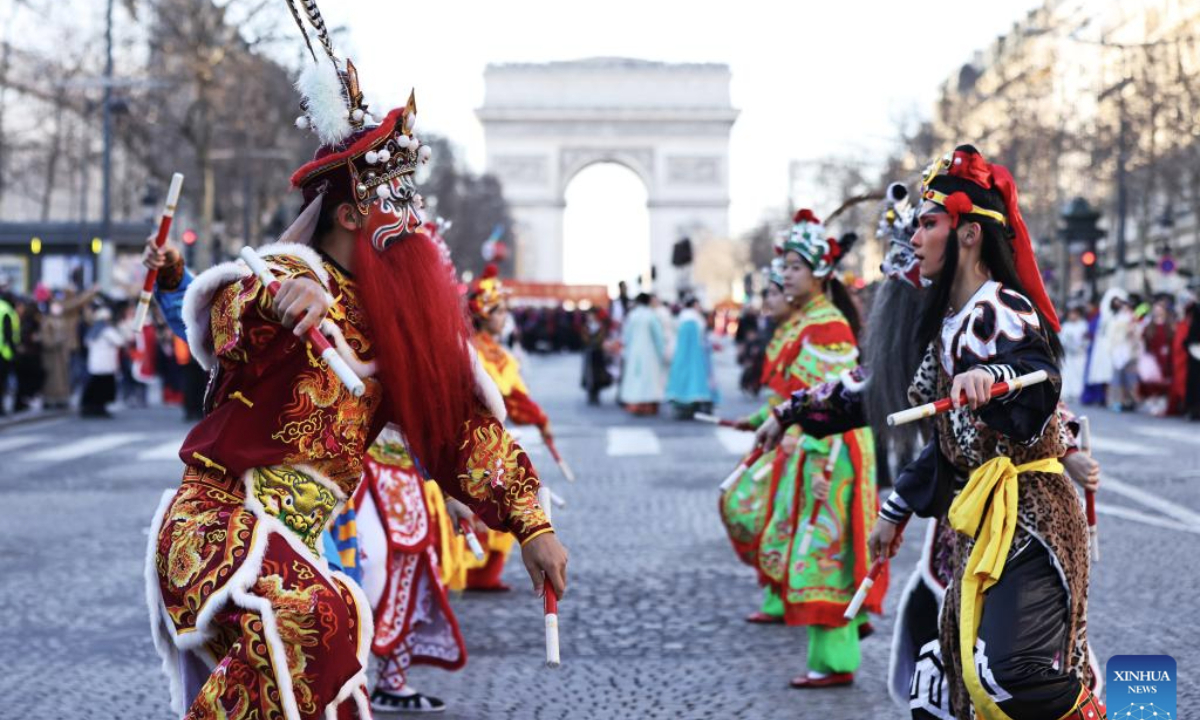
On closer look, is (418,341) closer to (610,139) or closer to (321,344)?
(321,344)

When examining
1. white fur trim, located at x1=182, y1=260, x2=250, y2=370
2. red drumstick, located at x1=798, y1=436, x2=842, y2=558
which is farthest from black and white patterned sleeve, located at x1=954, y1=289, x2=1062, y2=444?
red drumstick, located at x1=798, y1=436, x2=842, y2=558

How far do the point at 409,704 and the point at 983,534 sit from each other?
2.72 m

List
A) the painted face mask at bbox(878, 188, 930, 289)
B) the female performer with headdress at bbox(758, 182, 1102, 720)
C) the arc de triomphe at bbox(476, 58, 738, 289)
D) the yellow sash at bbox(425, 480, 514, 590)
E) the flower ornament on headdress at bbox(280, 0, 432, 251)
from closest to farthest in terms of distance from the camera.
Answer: the flower ornament on headdress at bbox(280, 0, 432, 251) < the female performer with headdress at bbox(758, 182, 1102, 720) < the painted face mask at bbox(878, 188, 930, 289) < the yellow sash at bbox(425, 480, 514, 590) < the arc de triomphe at bbox(476, 58, 738, 289)

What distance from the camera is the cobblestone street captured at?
629cm

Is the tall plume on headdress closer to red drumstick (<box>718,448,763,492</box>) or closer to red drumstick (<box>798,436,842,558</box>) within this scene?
red drumstick (<box>718,448,763,492</box>)

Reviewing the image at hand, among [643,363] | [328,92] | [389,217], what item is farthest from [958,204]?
[643,363]

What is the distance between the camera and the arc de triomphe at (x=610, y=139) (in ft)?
268

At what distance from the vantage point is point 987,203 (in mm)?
4301

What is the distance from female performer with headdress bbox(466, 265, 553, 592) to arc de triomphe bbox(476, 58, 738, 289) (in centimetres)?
7273

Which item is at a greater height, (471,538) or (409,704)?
(471,538)

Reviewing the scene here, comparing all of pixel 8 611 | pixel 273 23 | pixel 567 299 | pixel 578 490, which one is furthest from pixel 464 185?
pixel 8 611

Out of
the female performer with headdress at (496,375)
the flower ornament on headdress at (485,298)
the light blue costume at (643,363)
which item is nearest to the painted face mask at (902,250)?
the female performer with headdress at (496,375)

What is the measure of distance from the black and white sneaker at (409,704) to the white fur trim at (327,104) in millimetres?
2796

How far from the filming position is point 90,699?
6301 millimetres
